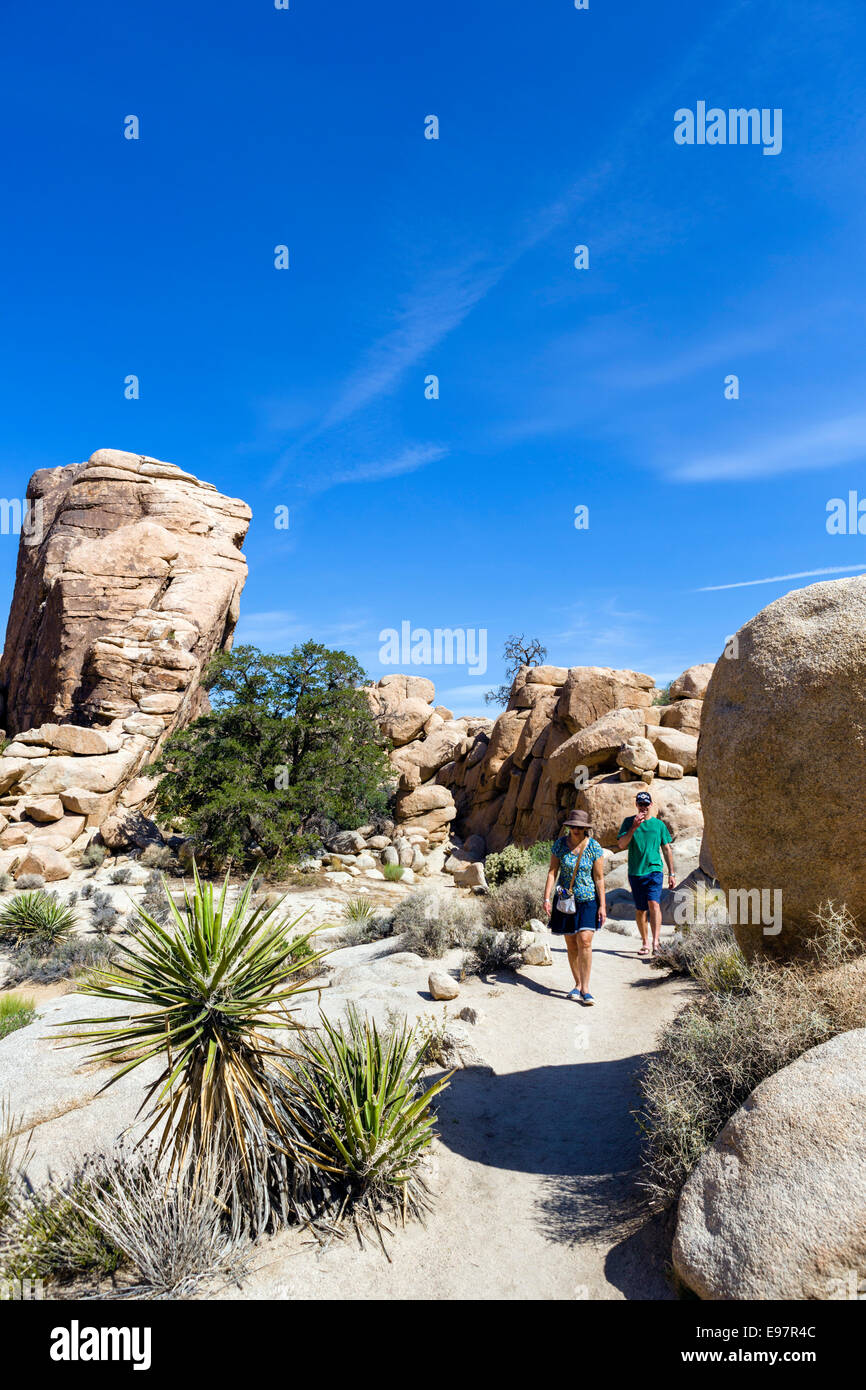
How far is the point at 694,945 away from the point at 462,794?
68.9 ft

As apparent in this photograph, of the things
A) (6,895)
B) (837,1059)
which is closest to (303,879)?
(6,895)

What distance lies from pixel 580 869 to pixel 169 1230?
4.89m

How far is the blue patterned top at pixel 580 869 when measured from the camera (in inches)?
289

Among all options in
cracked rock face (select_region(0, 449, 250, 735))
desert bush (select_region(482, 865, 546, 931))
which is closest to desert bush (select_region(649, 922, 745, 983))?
desert bush (select_region(482, 865, 546, 931))

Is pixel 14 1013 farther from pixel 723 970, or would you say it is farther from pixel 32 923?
pixel 723 970

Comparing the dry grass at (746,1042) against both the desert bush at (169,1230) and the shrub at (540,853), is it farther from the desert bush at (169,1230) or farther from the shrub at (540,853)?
the shrub at (540,853)

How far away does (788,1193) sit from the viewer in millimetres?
3021

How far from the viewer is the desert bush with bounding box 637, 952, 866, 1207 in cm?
388

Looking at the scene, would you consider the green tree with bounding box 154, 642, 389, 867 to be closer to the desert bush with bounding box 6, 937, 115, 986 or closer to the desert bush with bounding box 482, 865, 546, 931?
the desert bush with bounding box 6, 937, 115, 986

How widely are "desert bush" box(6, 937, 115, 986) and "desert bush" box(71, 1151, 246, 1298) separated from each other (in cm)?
597

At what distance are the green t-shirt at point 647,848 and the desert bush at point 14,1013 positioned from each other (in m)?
7.23

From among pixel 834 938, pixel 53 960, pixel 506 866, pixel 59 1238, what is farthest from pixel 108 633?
pixel 834 938
